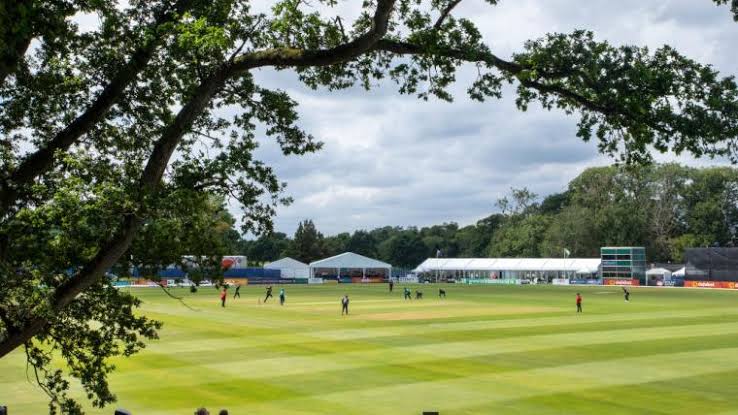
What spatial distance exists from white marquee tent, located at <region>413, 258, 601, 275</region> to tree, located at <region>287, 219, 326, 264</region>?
40.3 metres

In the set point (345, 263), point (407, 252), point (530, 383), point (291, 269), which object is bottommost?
point (530, 383)

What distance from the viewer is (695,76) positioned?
10.2 metres

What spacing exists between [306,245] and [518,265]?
198 feet

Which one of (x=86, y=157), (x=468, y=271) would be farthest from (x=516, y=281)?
(x=86, y=157)

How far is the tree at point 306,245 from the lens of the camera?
17425cm

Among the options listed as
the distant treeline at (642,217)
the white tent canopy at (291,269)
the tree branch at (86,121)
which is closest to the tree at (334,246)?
the distant treeline at (642,217)

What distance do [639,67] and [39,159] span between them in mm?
9068

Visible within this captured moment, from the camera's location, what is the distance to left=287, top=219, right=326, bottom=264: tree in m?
174

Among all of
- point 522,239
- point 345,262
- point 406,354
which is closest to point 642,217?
point 522,239

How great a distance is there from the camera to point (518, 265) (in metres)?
130

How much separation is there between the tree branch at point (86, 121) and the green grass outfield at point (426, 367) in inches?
349

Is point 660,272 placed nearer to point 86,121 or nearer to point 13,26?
point 86,121

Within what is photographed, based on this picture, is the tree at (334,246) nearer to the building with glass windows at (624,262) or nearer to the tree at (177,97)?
the building with glass windows at (624,262)

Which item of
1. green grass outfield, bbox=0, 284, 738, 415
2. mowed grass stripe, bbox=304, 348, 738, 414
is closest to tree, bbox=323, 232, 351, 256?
green grass outfield, bbox=0, 284, 738, 415
